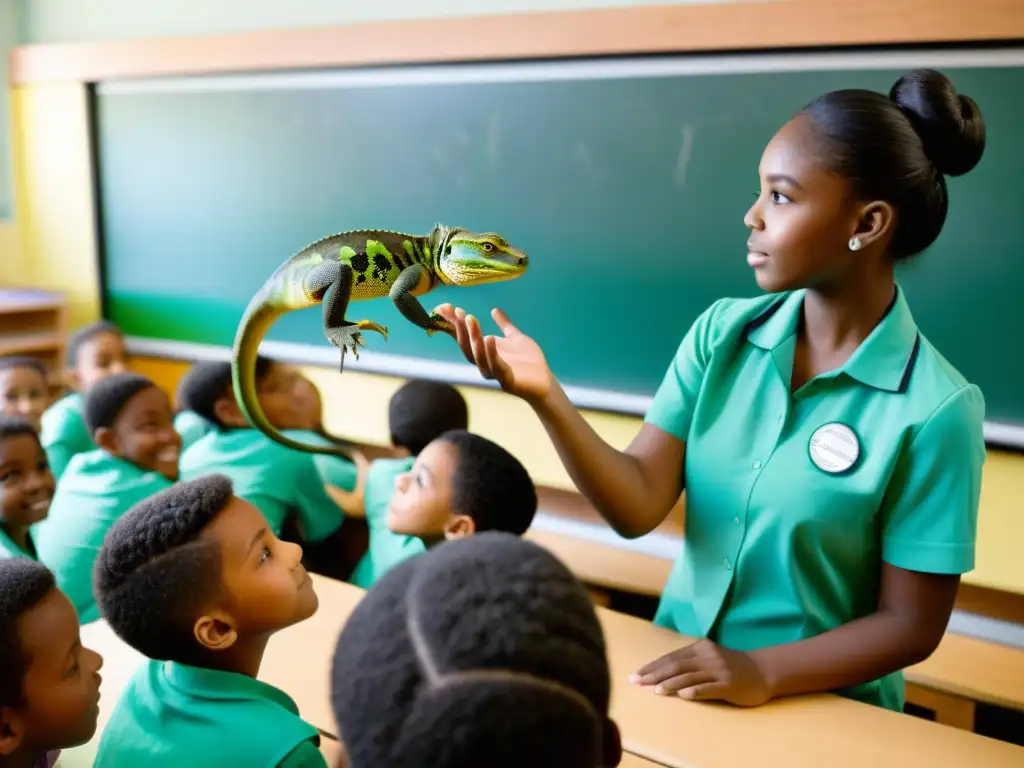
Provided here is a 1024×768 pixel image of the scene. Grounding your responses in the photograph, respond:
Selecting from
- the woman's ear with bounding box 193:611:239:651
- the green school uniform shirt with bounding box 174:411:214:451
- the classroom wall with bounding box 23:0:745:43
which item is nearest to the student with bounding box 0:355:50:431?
the green school uniform shirt with bounding box 174:411:214:451

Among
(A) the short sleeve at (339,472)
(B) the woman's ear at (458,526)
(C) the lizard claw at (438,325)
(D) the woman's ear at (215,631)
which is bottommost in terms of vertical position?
(A) the short sleeve at (339,472)

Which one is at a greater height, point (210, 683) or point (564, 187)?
point (564, 187)

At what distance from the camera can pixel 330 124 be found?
295 centimetres

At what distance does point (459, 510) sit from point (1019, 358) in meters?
1.73

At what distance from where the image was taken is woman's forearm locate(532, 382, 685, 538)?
4.01 feet

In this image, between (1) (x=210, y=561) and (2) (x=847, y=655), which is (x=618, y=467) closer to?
(2) (x=847, y=655)

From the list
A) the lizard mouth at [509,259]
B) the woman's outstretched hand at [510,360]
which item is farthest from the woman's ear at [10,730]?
the lizard mouth at [509,259]

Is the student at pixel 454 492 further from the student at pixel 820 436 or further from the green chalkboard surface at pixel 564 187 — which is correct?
the green chalkboard surface at pixel 564 187

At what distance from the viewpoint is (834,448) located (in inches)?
51.5

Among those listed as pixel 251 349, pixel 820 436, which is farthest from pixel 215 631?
pixel 820 436

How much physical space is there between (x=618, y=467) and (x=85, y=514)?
127 centimetres

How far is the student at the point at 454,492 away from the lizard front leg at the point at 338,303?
0.76 metres

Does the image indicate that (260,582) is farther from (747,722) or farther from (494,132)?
(494,132)

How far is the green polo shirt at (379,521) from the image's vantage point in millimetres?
1997
